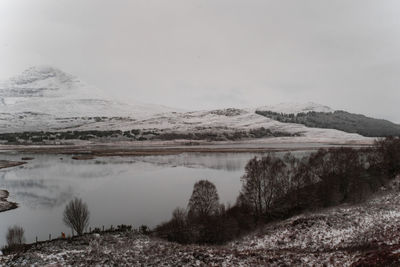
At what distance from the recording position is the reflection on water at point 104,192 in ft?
105

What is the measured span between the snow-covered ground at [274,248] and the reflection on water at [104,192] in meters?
6.37

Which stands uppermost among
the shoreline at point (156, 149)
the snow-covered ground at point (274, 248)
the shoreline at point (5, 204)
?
the shoreline at point (156, 149)

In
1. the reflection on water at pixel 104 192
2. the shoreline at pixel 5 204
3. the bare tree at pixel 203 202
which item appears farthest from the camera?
the shoreline at pixel 5 204

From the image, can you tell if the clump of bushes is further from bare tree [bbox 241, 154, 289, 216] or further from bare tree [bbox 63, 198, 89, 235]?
bare tree [bbox 241, 154, 289, 216]

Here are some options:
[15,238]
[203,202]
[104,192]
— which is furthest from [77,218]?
[104,192]

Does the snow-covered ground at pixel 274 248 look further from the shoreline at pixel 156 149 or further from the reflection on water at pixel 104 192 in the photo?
the shoreline at pixel 156 149

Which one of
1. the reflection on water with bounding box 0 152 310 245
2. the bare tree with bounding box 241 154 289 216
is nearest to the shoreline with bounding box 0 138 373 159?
the reflection on water with bounding box 0 152 310 245

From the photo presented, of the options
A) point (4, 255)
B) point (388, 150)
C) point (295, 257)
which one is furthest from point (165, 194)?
point (388, 150)

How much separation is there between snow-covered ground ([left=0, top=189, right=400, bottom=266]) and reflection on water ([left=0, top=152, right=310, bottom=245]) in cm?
637

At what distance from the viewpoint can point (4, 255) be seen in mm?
21609

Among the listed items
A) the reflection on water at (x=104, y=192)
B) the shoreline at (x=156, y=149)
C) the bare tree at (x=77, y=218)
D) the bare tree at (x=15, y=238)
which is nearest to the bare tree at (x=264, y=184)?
the reflection on water at (x=104, y=192)

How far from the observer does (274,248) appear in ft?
74.0

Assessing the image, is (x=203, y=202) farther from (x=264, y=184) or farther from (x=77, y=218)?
(x=77, y=218)

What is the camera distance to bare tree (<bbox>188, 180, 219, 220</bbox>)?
28.5 metres
